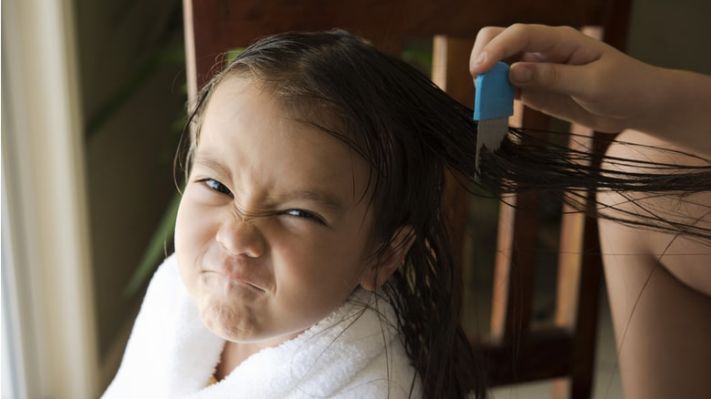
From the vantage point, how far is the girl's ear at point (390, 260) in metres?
0.61

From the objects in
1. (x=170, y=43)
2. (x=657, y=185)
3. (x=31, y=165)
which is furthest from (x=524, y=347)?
(x=170, y=43)

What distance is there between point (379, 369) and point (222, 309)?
15cm

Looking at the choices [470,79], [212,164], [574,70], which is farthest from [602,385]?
[212,164]

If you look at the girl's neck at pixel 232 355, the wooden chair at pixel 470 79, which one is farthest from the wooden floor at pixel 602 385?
the girl's neck at pixel 232 355

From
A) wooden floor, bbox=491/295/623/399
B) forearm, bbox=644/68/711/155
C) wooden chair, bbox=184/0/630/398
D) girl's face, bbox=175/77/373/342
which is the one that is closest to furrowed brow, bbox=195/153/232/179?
girl's face, bbox=175/77/373/342

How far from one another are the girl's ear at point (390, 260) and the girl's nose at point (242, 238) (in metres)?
0.11

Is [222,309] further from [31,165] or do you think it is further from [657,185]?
[31,165]

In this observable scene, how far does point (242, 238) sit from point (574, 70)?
278 millimetres

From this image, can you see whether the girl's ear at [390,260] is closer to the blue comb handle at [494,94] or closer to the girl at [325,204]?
the girl at [325,204]

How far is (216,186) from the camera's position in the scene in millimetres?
577

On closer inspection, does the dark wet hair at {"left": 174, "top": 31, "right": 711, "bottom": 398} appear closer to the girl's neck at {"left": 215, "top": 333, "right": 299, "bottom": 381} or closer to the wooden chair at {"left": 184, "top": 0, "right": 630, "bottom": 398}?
the wooden chair at {"left": 184, "top": 0, "right": 630, "bottom": 398}

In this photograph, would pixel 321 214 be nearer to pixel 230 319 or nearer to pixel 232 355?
pixel 230 319

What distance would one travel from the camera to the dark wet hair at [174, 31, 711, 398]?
541mm

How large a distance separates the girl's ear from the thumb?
14 cm
